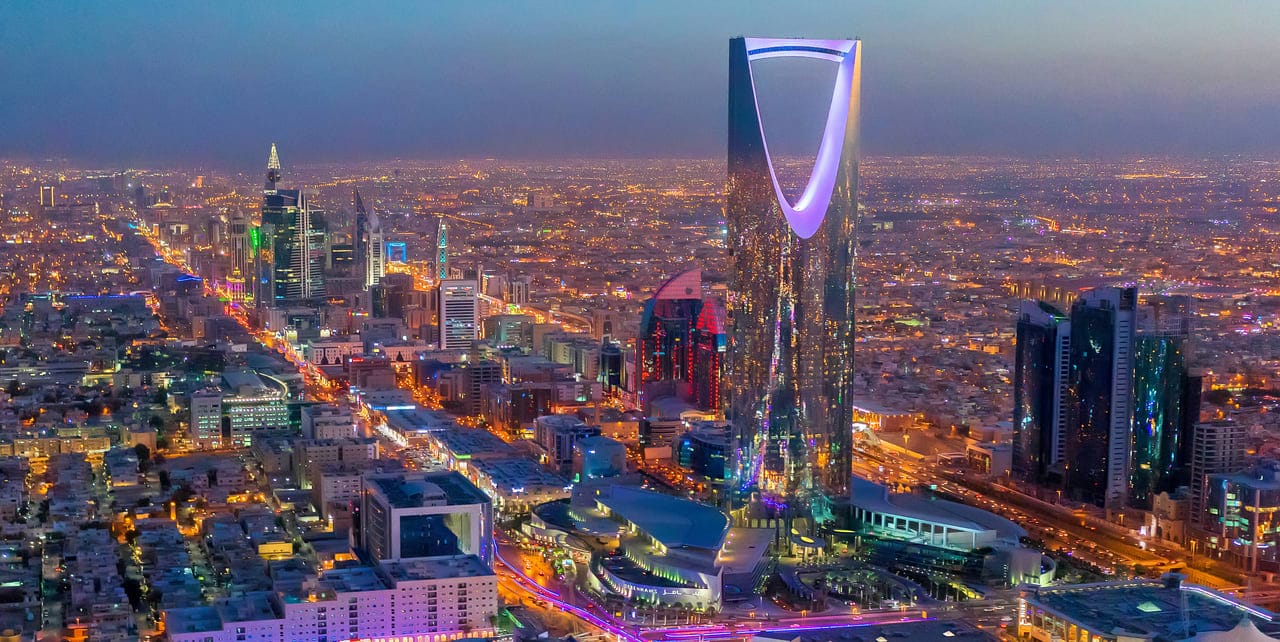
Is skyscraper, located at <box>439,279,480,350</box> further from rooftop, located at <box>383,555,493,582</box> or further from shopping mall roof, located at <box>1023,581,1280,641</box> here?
shopping mall roof, located at <box>1023,581,1280,641</box>

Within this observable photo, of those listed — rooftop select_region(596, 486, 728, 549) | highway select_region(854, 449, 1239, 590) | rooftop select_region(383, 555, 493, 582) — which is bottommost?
highway select_region(854, 449, 1239, 590)

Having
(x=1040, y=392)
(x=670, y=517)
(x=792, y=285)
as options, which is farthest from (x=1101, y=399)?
(x=670, y=517)

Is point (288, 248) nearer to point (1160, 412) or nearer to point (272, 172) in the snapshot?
point (272, 172)

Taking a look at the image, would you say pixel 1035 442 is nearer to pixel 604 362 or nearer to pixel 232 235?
pixel 604 362

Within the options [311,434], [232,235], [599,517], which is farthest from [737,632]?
[232,235]

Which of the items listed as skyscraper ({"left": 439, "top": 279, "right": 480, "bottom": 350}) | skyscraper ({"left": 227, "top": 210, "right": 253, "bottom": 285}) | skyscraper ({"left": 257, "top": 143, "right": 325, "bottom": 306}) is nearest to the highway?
skyscraper ({"left": 439, "top": 279, "right": 480, "bottom": 350})

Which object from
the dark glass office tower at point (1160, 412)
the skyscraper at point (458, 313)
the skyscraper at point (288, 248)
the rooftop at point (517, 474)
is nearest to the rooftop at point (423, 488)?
the rooftop at point (517, 474)

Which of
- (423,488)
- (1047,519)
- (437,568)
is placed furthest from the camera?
(1047,519)
